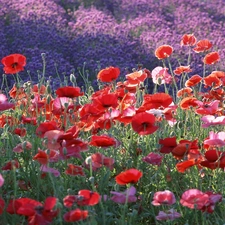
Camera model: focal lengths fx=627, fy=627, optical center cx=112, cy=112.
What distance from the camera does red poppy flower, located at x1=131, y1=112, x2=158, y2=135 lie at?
1.81 m

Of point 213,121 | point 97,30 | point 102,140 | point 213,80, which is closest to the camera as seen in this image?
point 102,140

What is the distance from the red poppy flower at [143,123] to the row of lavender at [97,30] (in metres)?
2.82

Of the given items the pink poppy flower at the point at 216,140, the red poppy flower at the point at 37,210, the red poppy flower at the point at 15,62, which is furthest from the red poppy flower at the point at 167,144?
the red poppy flower at the point at 15,62

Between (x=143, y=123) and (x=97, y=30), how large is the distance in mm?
3712

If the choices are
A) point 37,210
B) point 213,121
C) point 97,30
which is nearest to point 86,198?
point 37,210

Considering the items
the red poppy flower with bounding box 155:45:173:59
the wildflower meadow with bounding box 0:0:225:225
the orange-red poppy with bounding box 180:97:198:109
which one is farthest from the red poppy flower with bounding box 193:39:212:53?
the orange-red poppy with bounding box 180:97:198:109

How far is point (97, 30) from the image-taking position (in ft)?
18.0

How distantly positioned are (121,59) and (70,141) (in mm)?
3347

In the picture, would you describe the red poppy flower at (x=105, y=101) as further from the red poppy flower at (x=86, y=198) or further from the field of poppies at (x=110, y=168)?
the red poppy flower at (x=86, y=198)

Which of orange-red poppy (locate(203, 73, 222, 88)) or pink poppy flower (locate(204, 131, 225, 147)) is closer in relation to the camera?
pink poppy flower (locate(204, 131, 225, 147))

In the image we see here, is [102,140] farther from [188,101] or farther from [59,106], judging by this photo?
[188,101]

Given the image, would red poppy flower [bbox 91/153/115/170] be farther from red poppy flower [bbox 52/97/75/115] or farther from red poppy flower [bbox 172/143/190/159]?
red poppy flower [bbox 52/97/75/115]

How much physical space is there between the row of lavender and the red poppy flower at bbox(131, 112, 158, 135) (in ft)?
9.25

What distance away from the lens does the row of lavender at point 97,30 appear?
5.02m
